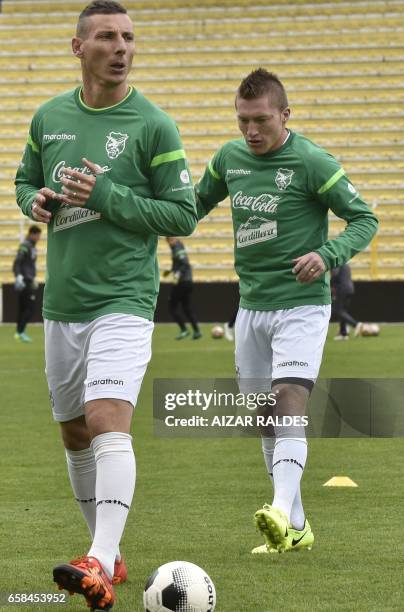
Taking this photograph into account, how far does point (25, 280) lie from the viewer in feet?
79.9

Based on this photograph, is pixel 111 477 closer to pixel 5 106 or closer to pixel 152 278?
pixel 152 278

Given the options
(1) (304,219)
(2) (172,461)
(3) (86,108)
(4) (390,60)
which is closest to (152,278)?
(3) (86,108)

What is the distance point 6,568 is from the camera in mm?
5469

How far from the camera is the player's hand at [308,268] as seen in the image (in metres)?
5.75

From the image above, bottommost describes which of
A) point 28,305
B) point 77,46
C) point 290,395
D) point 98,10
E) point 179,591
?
point 28,305

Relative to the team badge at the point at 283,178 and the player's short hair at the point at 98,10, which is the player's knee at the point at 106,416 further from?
the team badge at the point at 283,178

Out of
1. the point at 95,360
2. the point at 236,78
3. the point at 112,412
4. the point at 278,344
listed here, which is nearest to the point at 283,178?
the point at 278,344

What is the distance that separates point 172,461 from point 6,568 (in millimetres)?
3922

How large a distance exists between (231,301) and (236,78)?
21.8 ft

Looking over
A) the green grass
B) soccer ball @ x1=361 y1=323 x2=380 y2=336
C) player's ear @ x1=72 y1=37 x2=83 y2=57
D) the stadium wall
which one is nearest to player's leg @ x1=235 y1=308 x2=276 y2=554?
the green grass

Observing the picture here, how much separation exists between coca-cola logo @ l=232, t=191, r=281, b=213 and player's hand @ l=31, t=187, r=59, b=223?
1.53 metres

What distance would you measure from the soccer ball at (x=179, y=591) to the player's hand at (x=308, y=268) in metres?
1.67

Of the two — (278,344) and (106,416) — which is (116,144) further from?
(278,344)

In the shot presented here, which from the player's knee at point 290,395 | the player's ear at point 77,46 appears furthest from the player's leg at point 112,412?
the player's knee at point 290,395
